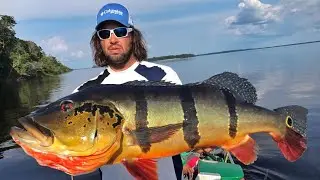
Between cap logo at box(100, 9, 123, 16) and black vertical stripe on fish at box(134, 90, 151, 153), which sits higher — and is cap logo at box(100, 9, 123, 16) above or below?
above

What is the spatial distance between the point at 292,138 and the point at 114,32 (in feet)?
7.97

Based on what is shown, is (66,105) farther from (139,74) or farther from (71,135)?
(139,74)

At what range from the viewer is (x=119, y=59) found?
517 cm

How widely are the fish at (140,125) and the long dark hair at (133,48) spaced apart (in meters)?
1.40

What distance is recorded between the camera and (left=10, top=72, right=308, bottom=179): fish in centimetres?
360

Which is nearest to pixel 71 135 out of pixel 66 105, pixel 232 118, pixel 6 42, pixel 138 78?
pixel 66 105

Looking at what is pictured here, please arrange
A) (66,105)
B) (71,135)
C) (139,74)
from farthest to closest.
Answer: (139,74)
(66,105)
(71,135)

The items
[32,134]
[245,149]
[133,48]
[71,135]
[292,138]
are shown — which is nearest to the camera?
[32,134]

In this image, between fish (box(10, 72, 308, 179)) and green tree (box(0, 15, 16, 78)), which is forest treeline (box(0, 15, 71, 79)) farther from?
fish (box(10, 72, 308, 179))

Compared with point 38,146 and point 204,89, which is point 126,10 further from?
point 38,146

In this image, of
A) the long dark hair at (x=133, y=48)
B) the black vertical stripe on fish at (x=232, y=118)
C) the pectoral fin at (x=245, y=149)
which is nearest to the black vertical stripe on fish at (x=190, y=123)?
the black vertical stripe on fish at (x=232, y=118)

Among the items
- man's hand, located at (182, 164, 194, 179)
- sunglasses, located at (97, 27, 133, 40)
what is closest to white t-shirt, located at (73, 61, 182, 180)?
sunglasses, located at (97, 27, 133, 40)

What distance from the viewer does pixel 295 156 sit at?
14.3 ft

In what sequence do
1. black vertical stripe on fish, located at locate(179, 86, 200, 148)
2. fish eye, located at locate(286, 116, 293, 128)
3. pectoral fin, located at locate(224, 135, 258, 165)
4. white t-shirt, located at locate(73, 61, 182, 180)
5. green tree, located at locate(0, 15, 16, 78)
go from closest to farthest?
black vertical stripe on fish, located at locate(179, 86, 200, 148), pectoral fin, located at locate(224, 135, 258, 165), fish eye, located at locate(286, 116, 293, 128), white t-shirt, located at locate(73, 61, 182, 180), green tree, located at locate(0, 15, 16, 78)
